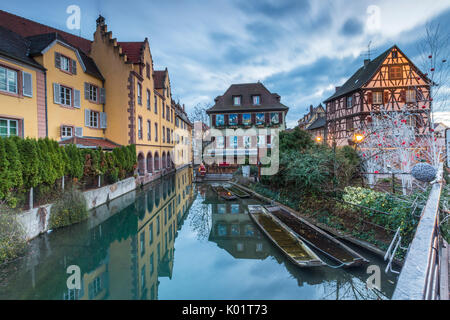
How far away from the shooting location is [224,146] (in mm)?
26750

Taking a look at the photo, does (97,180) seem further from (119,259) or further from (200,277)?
(200,277)

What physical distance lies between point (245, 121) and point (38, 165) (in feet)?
69.5

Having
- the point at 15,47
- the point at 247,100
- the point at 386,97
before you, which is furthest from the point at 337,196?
the point at 247,100

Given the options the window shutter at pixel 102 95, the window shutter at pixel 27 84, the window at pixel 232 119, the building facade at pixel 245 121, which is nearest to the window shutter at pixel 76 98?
the window shutter at pixel 102 95

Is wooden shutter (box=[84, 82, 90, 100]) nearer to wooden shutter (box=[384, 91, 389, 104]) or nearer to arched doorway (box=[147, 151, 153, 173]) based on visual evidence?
arched doorway (box=[147, 151, 153, 173])

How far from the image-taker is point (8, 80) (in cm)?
1115

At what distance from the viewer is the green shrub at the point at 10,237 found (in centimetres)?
598

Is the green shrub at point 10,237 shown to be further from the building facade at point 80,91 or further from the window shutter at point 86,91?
the window shutter at point 86,91

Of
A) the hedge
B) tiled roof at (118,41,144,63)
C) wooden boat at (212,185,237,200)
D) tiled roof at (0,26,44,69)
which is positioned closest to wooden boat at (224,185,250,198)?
wooden boat at (212,185,237,200)

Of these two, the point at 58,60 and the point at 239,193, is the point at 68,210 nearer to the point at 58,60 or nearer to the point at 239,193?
the point at 239,193

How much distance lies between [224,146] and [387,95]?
55.8ft

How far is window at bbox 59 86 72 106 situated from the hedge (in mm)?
4910
